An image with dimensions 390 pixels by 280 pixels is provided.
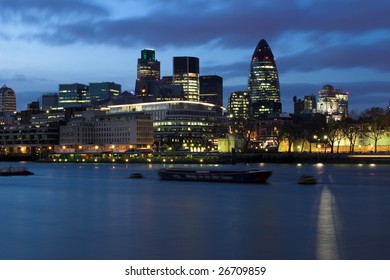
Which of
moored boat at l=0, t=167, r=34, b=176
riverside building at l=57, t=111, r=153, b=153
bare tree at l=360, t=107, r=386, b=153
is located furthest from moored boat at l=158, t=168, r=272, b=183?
riverside building at l=57, t=111, r=153, b=153

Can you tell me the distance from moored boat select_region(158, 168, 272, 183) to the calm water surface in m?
10.2

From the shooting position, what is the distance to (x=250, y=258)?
22.9 m

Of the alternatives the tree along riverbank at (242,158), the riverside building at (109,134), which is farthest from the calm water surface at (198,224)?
the riverside building at (109,134)

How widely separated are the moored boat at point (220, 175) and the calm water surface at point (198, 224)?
33.5ft

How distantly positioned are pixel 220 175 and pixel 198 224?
36.5 m

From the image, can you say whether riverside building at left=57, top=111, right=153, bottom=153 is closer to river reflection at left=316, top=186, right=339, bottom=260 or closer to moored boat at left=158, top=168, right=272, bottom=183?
moored boat at left=158, top=168, right=272, bottom=183

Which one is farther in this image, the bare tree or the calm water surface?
the bare tree

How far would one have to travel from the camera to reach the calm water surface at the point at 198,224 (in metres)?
24.3

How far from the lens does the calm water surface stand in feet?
79.7

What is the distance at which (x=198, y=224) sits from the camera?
1276 inches

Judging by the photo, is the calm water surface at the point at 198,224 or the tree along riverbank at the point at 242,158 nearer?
the calm water surface at the point at 198,224

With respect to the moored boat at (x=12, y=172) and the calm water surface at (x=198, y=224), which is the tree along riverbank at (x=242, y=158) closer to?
the moored boat at (x=12, y=172)
